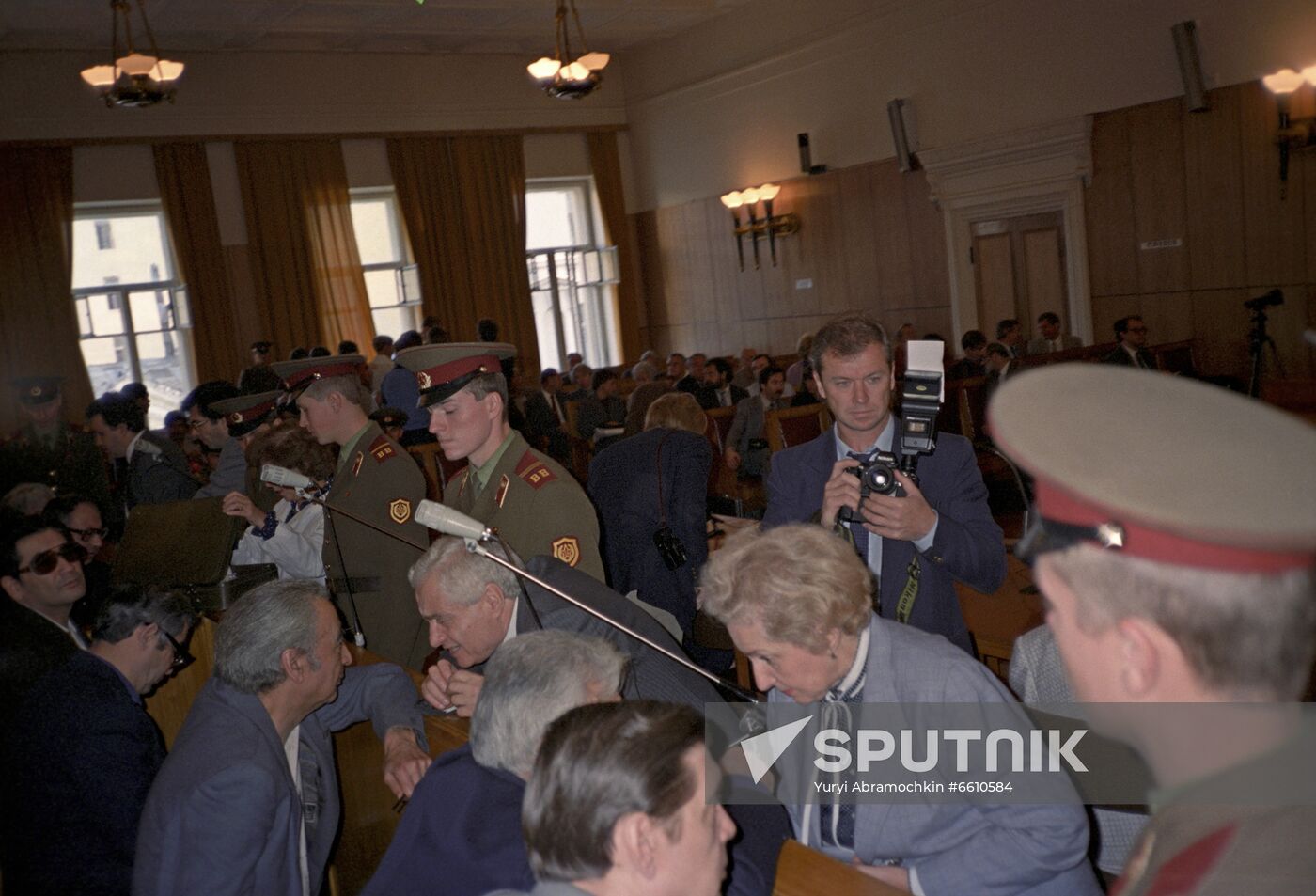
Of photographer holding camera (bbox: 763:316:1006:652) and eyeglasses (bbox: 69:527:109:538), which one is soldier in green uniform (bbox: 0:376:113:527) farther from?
photographer holding camera (bbox: 763:316:1006:652)

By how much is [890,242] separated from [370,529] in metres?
9.82

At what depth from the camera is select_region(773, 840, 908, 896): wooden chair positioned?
168 centimetres

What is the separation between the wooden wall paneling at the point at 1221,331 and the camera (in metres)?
9.22

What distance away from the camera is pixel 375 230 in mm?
13977

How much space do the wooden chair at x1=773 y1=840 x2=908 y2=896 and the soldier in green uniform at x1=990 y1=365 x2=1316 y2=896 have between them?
821mm

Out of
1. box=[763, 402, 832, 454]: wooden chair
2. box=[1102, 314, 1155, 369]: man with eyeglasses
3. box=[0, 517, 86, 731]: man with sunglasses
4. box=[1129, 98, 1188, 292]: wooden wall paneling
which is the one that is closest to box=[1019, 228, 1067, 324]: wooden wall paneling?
box=[1129, 98, 1188, 292]: wooden wall paneling

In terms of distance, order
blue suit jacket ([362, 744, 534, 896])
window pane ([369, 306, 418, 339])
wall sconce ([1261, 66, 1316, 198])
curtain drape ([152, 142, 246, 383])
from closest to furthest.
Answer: blue suit jacket ([362, 744, 534, 896]), wall sconce ([1261, 66, 1316, 198]), curtain drape ([152, 142, 246, 383]), window pane ([369, 306, 418, 339])

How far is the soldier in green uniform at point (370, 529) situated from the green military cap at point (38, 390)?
2466 mm

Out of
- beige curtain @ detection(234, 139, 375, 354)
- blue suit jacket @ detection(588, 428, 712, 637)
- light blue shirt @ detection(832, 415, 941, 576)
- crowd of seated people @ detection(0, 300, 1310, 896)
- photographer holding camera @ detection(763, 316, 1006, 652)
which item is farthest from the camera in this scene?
beige curtain @ detection(234, 139, 375, 354)

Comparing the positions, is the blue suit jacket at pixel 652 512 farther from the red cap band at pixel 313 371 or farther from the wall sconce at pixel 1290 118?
the wall sconce at pixel 1290 118

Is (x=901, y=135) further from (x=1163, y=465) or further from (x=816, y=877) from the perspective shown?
(x=1163, y=465)

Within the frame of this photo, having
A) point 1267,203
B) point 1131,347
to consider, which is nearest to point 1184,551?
point 1131,347

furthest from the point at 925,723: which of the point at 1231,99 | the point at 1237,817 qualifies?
the point at 1231,99

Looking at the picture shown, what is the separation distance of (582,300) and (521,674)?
13.9 metres
